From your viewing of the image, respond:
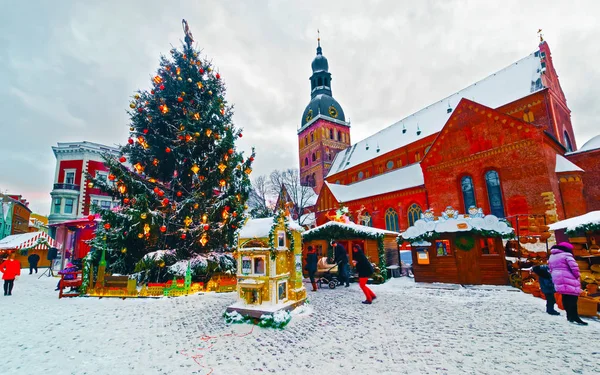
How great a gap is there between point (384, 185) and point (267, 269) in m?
25.1

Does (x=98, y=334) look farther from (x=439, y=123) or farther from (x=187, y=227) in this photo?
(x=439, y=123)

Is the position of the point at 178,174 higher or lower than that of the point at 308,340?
higher

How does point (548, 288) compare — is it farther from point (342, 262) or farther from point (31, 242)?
point (31, 242)

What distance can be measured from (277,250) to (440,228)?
864 cm

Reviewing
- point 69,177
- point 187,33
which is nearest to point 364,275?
point 187,33

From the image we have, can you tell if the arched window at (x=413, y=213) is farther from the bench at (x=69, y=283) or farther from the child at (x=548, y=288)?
the bench at (x=69, y=283)

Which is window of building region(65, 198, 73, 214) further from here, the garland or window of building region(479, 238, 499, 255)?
window of building region(479, 238, 499, 255)

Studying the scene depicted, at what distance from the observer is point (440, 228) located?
11.8m

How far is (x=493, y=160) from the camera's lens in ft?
62.6

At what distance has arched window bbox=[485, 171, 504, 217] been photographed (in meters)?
18.9

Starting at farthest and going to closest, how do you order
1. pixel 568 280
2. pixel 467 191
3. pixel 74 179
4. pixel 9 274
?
pixel 74 179 < pixel 467 191 < pixel 9 274 < pixel 568 280

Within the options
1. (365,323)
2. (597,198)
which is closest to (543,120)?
(597,198)

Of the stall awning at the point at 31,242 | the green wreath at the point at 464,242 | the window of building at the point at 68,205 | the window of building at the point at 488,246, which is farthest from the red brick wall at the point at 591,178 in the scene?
the window of building at the point at 68,205

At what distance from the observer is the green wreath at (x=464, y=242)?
11.4 metres
